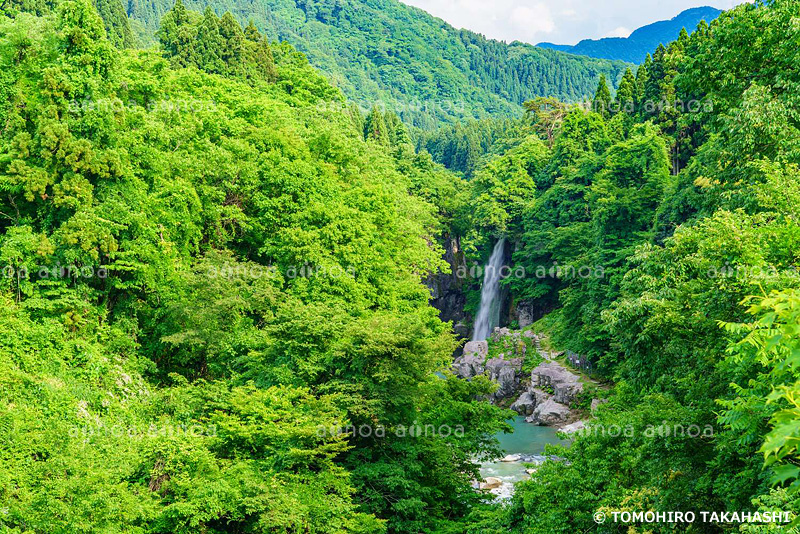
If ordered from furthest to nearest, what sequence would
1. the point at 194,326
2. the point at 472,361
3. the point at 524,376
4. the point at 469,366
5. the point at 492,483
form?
the point at 472,361, the point at 469,366, the point at 524,376, the point at 492,483, the point at 194,326

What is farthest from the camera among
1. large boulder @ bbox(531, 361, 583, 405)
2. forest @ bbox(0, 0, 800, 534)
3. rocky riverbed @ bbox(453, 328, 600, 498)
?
large boulder @ bbox(531, 361, 583, 405)

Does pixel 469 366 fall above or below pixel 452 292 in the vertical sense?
below

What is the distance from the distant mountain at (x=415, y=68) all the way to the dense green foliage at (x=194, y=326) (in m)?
120

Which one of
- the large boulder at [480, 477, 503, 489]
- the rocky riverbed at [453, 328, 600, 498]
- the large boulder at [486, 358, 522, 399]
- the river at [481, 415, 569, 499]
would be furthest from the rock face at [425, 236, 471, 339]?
the large boulder at [480, 477, 503, 489]

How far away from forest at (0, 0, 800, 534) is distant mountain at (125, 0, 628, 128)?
389ft

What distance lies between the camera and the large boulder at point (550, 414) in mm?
33500

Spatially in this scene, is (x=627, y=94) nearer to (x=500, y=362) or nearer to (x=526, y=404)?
(x=500, y=362)

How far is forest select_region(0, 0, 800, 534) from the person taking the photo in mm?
12117

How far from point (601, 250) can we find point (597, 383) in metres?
6.49

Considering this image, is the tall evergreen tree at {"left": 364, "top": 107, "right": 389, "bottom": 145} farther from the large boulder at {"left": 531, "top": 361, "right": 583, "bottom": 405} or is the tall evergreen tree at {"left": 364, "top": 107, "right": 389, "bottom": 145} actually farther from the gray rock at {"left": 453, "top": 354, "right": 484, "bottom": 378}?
the large boulder at {"left": 531, "top": 361, "right": 583, "bottom": 405}

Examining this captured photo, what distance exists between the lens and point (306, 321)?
18.7 metres

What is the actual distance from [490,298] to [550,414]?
17241 mm

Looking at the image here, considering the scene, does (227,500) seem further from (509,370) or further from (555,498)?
(509,370)

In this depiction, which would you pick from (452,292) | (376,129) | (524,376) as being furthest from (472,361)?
(376,129)
